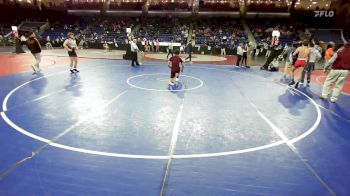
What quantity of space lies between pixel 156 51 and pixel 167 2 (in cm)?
1727

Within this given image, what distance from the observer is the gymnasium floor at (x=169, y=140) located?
13.6 feet

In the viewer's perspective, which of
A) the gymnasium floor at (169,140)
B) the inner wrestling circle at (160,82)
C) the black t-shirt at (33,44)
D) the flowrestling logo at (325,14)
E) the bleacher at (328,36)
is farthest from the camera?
the flowrestling logo at (325,14)

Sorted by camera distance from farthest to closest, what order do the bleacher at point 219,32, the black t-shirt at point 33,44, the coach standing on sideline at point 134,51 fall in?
the bleacher at point 219,32
the coach standing on sideline at point 134,51
the black t-shirt at point 33,44

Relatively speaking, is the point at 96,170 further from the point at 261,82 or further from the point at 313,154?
the point at 261,82

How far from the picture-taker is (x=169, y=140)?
5688 millimetres

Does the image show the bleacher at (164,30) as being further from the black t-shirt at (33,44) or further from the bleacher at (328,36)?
the black t-shirt at (33,44)

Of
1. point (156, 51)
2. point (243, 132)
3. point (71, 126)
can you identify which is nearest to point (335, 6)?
point (156, 51)

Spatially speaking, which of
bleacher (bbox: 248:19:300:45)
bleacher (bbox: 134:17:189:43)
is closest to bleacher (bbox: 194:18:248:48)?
bleacher (bbox: 248:19:300:45)

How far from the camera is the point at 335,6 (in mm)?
36281

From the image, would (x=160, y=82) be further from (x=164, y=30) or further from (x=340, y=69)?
(x=164, y=30)

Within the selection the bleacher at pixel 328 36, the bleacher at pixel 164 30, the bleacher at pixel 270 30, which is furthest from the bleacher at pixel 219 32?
the bleacher at pixel 328 36

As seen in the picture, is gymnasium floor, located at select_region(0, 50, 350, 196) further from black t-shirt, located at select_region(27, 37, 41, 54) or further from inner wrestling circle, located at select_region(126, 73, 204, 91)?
black t-shirt, located at select_region(27, 37, 41, 54)

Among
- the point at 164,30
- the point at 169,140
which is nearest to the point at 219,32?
the point at 164,30

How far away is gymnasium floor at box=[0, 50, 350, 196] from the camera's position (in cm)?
416
